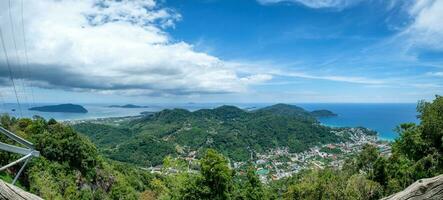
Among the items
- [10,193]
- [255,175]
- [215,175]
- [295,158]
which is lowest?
[295,158]

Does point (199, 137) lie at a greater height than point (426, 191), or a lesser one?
lesser

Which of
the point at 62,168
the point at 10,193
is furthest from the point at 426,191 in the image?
the point at 62,168

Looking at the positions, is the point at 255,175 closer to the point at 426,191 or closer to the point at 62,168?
the point at 426,191

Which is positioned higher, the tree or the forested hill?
the tree

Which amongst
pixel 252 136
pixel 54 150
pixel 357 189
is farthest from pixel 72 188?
pixel 252 136

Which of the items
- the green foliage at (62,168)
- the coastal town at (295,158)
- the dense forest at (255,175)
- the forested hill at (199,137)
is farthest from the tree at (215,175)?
the forested hill at (199,137)

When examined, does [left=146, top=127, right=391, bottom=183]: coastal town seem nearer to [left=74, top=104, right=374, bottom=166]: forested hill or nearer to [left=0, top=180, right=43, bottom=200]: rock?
[left=74, top=104, right=374, bottom=166]: forested hill

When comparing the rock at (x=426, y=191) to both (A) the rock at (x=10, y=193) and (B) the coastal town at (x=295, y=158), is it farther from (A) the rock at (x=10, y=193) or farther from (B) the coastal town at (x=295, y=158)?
(B) the coastal town at (x=295, y=158)

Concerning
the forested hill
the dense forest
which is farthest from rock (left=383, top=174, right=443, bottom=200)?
the forested hill
